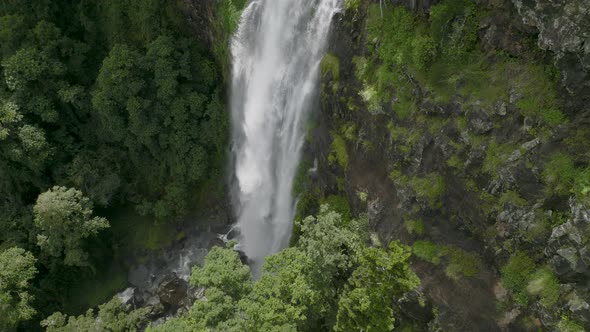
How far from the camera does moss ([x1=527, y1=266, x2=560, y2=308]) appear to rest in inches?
396

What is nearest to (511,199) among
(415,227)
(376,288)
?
(415,227)

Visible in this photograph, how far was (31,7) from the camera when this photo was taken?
23391 mm

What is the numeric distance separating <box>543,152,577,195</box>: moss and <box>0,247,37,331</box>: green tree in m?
21.1

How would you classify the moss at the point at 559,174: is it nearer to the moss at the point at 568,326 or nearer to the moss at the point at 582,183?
the moss at the point at 582,183

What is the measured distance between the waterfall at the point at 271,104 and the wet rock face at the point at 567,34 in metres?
7.43

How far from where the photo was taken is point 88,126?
25.2 metres

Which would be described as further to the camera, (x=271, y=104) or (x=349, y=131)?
(x=271, y=104)

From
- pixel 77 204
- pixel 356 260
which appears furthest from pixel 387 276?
pixel 77 204

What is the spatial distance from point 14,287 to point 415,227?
18.4m

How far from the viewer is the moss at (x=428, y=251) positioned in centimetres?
1251

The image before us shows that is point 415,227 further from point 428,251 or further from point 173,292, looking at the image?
point 173,292

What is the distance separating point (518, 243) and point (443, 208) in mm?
2266

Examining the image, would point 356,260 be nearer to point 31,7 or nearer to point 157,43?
point 157,43

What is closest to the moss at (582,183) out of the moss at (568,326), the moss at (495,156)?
the moss at (495,156)
